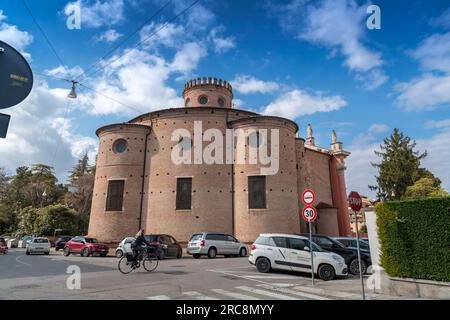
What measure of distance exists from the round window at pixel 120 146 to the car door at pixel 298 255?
72.7 feet

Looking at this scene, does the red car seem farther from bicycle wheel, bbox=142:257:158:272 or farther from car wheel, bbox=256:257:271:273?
car wheel, bbox=256:257:271:273

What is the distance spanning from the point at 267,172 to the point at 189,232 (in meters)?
8.87

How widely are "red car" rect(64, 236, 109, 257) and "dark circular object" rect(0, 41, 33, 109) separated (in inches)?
835

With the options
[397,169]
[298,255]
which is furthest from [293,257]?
[397,169]

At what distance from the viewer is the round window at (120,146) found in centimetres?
2909

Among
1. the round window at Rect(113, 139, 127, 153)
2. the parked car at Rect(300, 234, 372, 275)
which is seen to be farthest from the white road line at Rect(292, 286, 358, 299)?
the round window at Rect(113, 139, 127, 153)

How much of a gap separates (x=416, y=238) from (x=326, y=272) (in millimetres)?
3837

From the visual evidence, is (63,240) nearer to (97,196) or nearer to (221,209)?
(97,196)

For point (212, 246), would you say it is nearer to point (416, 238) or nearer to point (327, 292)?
point (327, 292)

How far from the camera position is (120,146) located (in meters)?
29.3

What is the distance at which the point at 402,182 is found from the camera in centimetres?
4328

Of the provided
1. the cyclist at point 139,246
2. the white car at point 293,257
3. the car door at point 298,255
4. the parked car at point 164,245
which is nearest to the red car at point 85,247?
the parked car at point 164,245

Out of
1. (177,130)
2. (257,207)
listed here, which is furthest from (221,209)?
(177,130)

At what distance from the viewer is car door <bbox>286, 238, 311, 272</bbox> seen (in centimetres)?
1078
